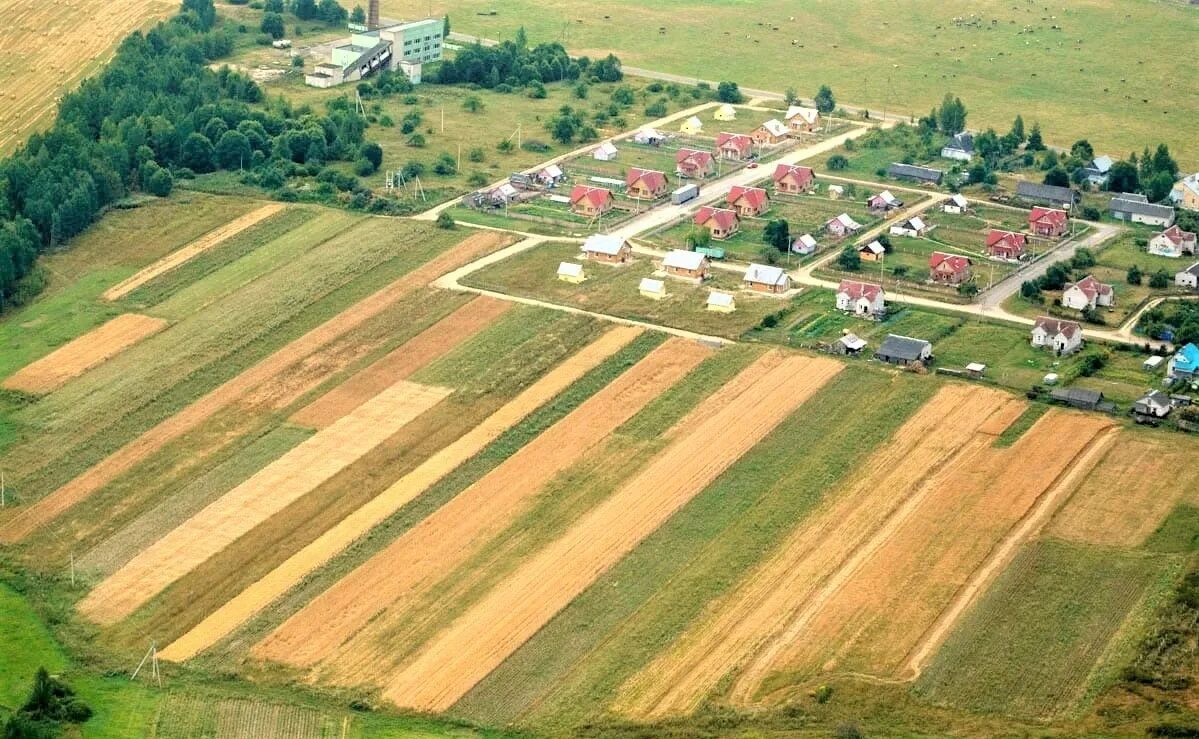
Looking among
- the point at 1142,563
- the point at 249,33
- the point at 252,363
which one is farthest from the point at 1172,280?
the point at 249,33

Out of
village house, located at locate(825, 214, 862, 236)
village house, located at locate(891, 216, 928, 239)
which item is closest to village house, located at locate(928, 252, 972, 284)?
village house, located at locate(891, 216, 928, 239)

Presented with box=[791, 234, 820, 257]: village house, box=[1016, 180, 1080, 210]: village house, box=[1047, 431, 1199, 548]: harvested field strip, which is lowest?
box=[791, 234, 820, 257]: village house

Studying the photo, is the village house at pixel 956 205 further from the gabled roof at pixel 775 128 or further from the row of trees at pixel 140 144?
the row of trees at pixel 140 144

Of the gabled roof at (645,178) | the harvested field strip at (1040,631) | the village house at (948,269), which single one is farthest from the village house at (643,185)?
the harvested field strip at (1040,631)

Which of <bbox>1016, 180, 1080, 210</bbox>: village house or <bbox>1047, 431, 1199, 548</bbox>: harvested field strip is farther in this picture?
<bbox>1016, 180, 1080, 210</bbox>: village house

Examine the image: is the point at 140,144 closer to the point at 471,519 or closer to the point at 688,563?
the point at 471,519

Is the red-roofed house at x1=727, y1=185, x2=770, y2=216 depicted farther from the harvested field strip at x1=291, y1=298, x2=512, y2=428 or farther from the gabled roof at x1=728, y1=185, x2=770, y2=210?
the harvested field strip at x1=291, y1=298, x2=512, y2=428

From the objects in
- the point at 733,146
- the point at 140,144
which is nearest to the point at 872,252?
the point at 733,146
